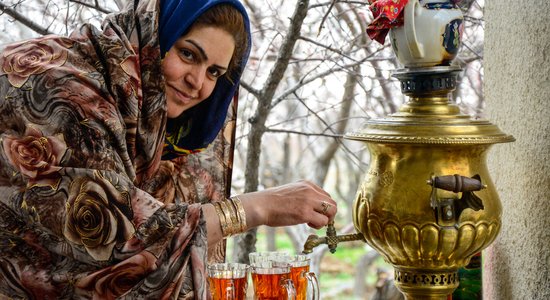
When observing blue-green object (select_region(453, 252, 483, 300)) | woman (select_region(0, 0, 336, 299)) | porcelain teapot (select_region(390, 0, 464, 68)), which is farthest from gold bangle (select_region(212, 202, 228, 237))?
blue-green object (select_region(453, 252, 483, 300))

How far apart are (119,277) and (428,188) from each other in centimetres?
74

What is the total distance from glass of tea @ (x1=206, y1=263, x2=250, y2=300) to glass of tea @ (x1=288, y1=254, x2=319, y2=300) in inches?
4.5

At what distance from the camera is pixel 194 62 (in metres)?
2.10

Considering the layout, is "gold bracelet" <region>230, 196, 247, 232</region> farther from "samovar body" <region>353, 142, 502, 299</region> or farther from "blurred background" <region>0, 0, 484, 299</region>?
"blurred background" <region>0, 0, 484, 299</region>

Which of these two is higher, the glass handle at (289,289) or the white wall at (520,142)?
the white wall at (520,142)

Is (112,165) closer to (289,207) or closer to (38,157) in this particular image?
(38,157)

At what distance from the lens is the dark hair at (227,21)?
2066 millimetres

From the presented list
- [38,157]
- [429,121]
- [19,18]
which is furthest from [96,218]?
[19,18]

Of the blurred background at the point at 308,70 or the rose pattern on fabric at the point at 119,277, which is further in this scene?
the blurred background at the point at 308,70

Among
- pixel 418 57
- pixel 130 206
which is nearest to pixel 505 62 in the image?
pixel 418 57

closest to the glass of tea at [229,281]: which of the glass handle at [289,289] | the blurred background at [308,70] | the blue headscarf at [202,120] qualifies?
the glass handle at [289,289]

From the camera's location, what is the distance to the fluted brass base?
189cm

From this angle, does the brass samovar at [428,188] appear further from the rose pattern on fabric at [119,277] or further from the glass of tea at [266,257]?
the rose pattern on fabric at [119,277]

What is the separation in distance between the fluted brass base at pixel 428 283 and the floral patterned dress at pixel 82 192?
492mm
